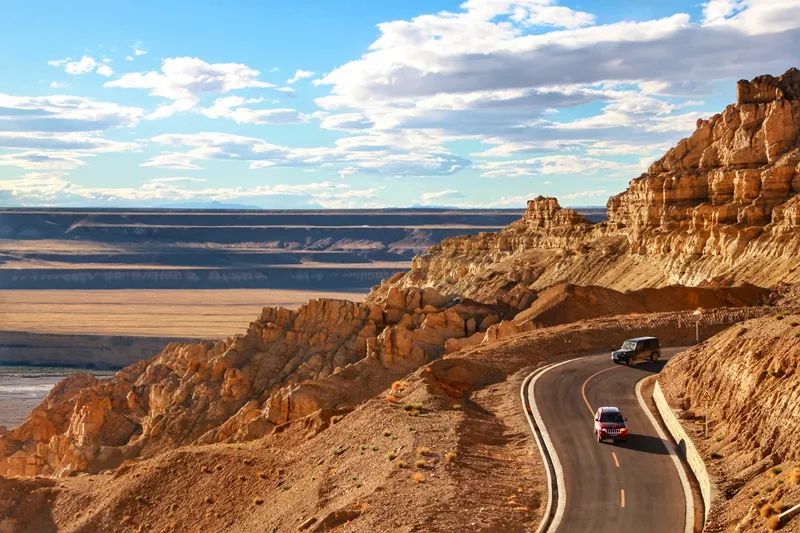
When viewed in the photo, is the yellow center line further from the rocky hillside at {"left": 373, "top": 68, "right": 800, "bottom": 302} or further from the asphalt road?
the rocky hillside at {"left": 373, "top": 68, "right": 800, "bottom": 302}

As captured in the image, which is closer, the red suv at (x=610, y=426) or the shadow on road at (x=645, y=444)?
the shadow on road at (x=645, y=444)

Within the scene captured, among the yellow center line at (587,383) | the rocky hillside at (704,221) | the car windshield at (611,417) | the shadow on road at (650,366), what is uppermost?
the rocky hillside at (704,221)

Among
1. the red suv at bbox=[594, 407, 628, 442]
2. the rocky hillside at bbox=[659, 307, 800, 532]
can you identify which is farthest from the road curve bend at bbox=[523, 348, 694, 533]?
the rocky hillside at bbox=[659, 307, 800, 532]

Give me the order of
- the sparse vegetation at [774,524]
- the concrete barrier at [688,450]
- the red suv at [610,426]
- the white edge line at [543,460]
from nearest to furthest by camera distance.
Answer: the sparse vegetation at [774,524] < the concrete barrier at [688,450] < the white edge line at [543,460] < the red suv at [610,426]

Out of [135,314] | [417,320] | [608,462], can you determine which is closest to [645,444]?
[608,462]

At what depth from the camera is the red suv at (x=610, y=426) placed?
2781 centimetres

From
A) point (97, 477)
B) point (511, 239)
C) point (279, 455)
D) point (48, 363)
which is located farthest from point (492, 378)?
point (48, 363)

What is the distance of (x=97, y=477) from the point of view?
41.4 meters

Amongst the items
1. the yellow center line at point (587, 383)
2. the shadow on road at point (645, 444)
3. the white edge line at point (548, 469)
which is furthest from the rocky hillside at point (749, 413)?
the white edge line at point (548, 469)

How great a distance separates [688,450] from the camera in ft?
84.7

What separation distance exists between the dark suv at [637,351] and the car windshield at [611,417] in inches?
416

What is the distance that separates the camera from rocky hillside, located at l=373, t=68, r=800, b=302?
204 feet

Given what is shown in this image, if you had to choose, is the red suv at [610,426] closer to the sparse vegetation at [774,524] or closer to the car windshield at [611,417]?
the car windshield at [611,417]

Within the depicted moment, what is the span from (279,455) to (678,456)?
13.3 meters
